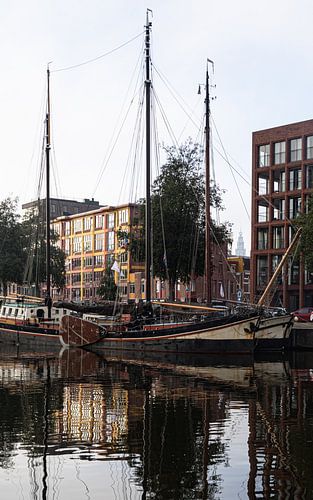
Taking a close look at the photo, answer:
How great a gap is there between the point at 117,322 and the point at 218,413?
32.4 meters

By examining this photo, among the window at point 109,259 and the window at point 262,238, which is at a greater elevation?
the window at point 262,238

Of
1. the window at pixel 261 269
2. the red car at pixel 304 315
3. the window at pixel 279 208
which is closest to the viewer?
the red car at pixel 304 315

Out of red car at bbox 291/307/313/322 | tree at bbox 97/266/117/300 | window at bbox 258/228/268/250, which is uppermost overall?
window at bbox 258/228/268/250

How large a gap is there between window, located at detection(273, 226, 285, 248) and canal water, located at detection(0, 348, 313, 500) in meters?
46.3

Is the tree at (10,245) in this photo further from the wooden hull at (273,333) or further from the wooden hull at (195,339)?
the wooden hull at (273,333)

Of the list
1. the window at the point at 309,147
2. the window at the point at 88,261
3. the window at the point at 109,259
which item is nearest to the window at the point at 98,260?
the window at the point at 88,261

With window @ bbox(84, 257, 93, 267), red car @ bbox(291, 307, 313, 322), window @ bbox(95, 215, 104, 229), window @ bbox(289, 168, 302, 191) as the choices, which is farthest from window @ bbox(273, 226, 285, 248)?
window @ bbox(84, 257, 93, 267)

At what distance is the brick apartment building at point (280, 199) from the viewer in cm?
7588

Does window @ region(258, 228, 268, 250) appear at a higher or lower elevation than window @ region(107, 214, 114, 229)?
lower

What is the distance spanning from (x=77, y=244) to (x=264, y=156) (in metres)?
64.9

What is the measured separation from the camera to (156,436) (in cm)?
1667

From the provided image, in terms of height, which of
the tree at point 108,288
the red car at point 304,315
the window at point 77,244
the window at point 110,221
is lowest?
the red car at point 304,315

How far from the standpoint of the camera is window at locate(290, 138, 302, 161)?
77.2 meters

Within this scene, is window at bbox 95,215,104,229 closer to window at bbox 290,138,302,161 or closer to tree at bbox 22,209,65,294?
tree at bbox 22,209,65,294
